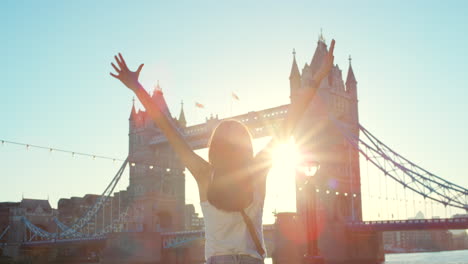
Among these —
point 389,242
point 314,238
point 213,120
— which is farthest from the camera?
point 389,242

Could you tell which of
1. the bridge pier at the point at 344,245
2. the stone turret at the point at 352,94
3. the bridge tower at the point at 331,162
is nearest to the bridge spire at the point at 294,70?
the bridge tower at the point at 331,162

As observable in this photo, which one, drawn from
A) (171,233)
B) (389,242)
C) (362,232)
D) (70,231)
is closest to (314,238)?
(362,232)

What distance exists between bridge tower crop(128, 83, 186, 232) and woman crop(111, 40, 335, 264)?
4503 centimetres

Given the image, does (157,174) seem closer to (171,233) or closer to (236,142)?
(171,233)

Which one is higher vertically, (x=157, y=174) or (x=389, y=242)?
(x=157, y=174)

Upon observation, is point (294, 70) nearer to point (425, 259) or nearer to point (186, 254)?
point (186, 254)

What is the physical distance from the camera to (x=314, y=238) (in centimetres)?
1120

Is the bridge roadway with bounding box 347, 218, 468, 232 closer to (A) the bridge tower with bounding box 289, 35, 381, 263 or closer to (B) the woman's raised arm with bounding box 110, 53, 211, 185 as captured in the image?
(A) the bridge tower with bounding box 289, 35, 381, 263

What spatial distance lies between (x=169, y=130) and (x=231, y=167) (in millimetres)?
371

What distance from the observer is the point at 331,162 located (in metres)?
40.1

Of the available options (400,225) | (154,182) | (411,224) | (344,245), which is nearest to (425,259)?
(411,224)

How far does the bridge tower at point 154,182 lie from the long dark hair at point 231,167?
148 feet

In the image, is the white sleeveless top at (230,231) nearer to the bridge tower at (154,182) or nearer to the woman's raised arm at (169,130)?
the woman's raised arm at (169,130)

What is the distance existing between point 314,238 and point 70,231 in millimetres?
Answer: 42568
